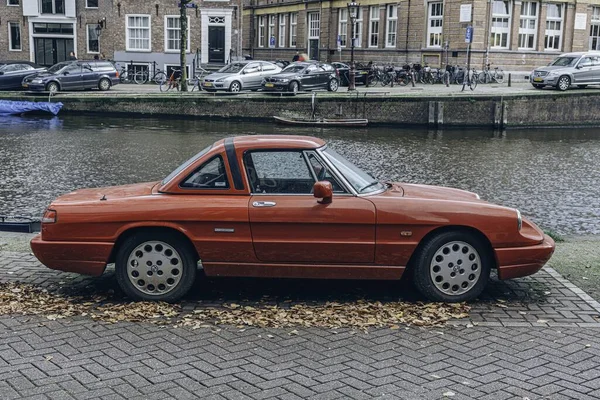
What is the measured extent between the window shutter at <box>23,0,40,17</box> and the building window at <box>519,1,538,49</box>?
29029 mm

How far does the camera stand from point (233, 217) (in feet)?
23.1

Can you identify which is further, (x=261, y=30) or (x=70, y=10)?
(x=261, y=30)

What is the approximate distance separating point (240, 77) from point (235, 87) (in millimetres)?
543

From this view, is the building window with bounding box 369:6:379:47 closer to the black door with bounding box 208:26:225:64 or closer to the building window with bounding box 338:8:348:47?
the building window with bounding box 338:8:348:47

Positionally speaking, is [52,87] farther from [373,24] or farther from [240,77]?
[373,24]

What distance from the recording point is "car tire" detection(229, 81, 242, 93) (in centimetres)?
3588

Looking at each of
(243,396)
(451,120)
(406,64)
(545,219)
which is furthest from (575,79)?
(243,396)

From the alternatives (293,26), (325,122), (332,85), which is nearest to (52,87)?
(332,85)

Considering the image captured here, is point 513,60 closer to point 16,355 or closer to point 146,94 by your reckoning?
point 146,94

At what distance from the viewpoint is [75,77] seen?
122ft

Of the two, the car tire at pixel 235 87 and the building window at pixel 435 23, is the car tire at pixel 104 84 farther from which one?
the building window at pixel 435 23

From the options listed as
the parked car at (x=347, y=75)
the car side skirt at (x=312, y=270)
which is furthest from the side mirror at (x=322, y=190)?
the parked car at (x=347, y=75)

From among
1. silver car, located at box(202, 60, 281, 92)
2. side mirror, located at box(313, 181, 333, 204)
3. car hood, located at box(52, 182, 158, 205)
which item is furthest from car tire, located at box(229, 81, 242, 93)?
side mirror, located at box(313, 181, 333, 204)

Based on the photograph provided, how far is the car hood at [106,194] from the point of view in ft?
24.1
